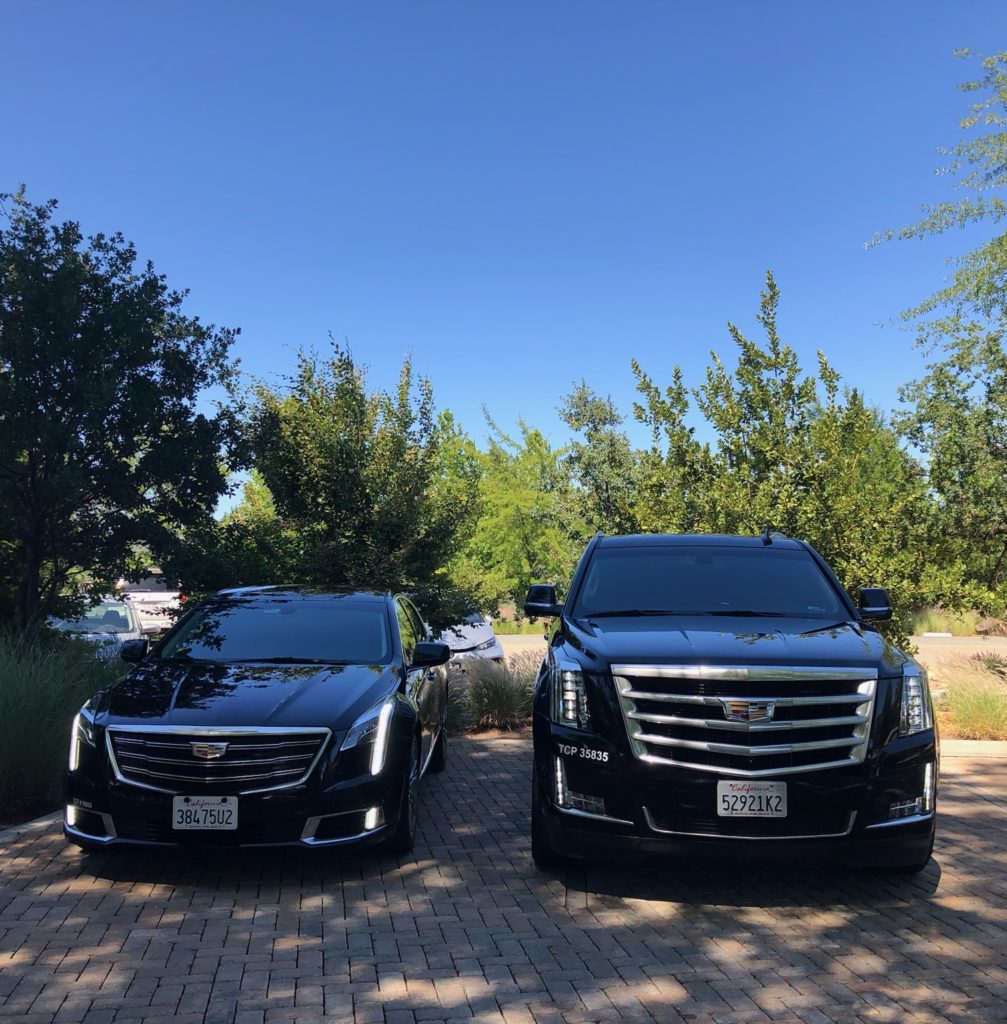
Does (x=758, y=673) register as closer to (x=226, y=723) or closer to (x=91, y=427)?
(x=226, y=723)

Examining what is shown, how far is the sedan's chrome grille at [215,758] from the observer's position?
16.1 feet

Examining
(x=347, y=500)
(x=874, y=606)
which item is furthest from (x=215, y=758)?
(x=347, y=500)

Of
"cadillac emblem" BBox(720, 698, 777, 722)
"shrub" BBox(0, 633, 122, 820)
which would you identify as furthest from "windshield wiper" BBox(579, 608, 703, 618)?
"shrub" BBox(0, 633, 122, 820)

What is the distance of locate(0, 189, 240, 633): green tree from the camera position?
30.7 feet

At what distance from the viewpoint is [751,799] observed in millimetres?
4469

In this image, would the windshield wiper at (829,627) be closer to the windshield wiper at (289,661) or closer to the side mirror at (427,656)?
the side mirror at (427,656)

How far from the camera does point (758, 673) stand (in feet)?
15.0

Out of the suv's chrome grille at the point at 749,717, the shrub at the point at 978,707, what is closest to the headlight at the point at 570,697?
the suv's chrome grille at the point at 749,717

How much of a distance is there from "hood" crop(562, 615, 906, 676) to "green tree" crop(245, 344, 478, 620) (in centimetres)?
641

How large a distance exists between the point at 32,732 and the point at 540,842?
396 cm

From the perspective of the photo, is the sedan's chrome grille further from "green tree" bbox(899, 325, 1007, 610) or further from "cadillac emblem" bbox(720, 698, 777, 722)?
"green tree" bbox(899, 325, 1007, 610)

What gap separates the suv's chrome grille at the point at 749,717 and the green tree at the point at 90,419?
670cm

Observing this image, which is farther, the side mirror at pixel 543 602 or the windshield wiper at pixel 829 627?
the side mirror at pixel 543 602

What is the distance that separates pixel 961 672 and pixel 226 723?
400 inches
